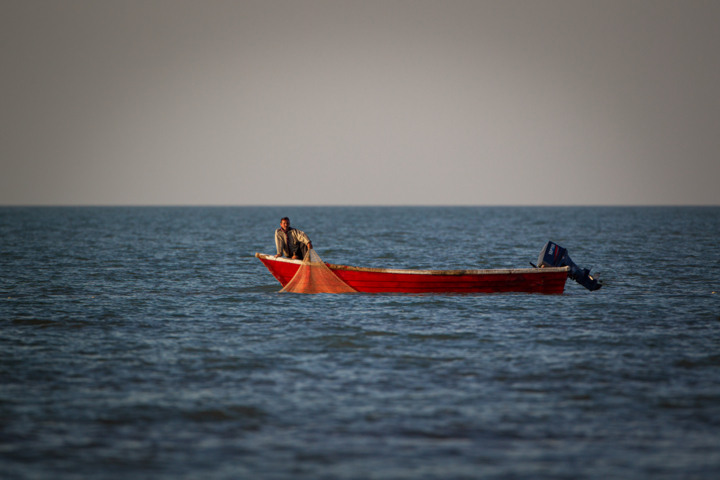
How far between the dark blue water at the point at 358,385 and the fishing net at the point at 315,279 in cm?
62

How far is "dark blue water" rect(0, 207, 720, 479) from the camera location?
8.09 m

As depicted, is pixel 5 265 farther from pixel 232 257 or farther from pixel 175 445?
pixel 175 445

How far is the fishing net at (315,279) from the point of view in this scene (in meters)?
21.0

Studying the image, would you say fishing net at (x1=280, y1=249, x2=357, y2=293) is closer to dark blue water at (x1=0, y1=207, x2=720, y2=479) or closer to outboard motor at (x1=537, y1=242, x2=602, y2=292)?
dark blue water at (x1=0, y1=207, x2=720, y2=479)

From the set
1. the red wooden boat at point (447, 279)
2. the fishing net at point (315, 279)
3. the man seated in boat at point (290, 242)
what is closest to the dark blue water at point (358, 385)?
the red wooden boat at point (447, 279)

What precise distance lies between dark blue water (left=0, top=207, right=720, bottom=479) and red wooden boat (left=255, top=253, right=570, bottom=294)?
0.42m

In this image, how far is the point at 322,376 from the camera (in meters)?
11.8

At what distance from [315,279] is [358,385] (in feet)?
34.0

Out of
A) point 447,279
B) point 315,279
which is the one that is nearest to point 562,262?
point 447,279

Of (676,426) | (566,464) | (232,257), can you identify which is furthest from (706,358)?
(232,257)

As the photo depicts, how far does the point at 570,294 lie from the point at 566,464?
1553 cm

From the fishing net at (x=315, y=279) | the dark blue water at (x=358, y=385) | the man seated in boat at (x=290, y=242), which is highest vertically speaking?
the man seated in boat at (x=290, y=242)

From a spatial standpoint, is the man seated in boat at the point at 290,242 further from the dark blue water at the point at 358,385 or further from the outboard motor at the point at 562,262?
the outboard motor at the point at 562,262

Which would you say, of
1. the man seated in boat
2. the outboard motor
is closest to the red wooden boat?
the outboard motor
